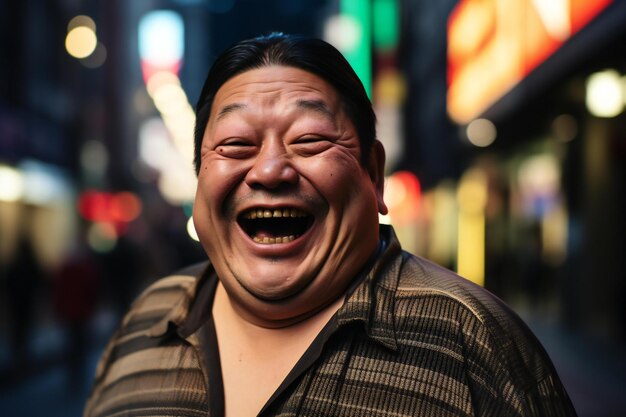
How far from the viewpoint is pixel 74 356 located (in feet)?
31.6

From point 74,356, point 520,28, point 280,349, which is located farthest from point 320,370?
point 520,28

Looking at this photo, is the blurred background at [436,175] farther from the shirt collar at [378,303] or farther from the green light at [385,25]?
the shirt collar at [378,303]

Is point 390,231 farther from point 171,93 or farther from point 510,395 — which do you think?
point 171,93

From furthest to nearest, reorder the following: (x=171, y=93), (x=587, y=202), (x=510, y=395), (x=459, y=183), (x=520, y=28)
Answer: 1. (x=171, y=93)
2. (x=459, y=183)
3. (x=587, y=202)
4. (x=520, y=28)
5. (x=510, y=395)

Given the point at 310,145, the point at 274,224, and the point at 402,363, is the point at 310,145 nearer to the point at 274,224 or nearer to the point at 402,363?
the point at 274,224

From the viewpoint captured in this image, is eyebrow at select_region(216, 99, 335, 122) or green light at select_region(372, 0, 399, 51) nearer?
eyebrow at select_region(216, 99, 335, 122)

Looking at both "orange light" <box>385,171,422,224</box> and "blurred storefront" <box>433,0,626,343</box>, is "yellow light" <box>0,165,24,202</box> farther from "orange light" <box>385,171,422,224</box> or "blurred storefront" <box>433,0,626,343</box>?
"orange light" <box>385,171,422,224</box>

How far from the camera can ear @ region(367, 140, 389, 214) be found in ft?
7.18

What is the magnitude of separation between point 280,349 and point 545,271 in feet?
52.9

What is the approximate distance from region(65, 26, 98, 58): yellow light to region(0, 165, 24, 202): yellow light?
12.9ft

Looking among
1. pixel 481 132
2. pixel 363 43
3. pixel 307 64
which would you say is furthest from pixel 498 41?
pixel 363 43

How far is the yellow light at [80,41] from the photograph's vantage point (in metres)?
17.0

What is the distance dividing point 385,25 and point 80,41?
16.1 metres

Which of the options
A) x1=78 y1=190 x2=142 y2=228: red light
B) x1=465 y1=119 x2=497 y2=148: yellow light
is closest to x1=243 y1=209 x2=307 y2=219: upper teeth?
x1=465 y1=119 x2=497 y2=148: yellow light
